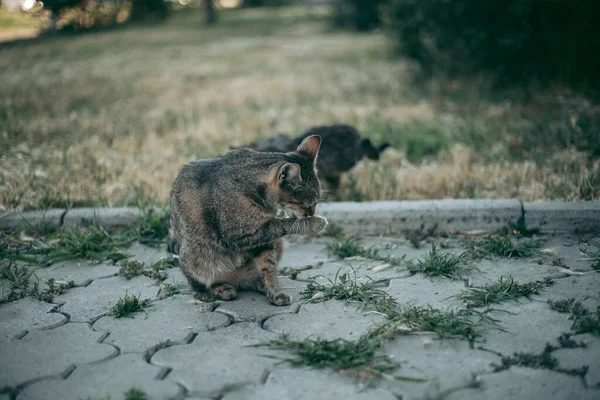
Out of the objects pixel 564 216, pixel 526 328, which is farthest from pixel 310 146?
pixel 564 216

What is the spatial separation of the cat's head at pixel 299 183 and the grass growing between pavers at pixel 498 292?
3.41ft

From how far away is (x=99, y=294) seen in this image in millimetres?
3512

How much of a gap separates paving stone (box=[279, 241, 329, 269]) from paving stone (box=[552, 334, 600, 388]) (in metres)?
1.78

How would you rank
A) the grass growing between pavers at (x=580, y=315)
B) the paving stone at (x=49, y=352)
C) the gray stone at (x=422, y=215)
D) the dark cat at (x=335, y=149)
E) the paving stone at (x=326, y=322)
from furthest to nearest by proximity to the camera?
the dark cat at (x=335, y=149) → the gray stone at (x=422, y=215) → the paving stone at (x=326, y=322) → the grass growing between pavers at (x=580, y=315) → the paving stone at (x=49, y=352)

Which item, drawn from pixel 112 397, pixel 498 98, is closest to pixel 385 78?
pixel 498 98

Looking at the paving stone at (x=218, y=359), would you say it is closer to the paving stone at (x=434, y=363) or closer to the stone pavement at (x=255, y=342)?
the stone pavement at (x=255, y=342)

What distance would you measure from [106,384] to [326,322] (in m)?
1.16

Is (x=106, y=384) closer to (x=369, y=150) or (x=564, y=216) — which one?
(x=369, y=150)

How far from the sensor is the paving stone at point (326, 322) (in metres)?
2.89

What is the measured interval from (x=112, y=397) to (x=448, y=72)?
25.8 feet

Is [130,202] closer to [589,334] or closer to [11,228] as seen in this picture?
[11,228]

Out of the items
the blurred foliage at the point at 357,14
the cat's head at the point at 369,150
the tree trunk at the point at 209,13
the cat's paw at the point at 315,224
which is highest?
the tree trunk at the point at 209,13

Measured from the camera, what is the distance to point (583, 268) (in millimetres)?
3504

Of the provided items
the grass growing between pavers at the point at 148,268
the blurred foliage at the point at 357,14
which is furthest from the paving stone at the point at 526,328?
the blurred foliage at the point at 357,14
